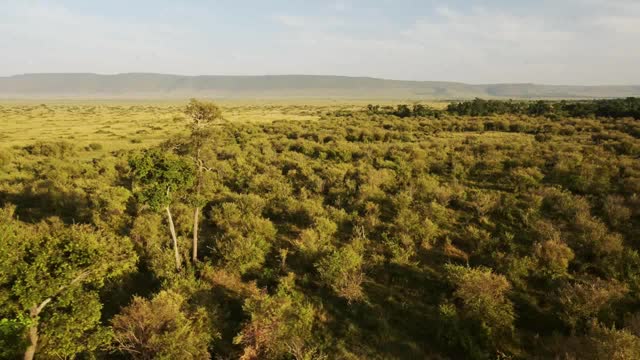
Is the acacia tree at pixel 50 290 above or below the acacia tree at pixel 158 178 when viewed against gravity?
below

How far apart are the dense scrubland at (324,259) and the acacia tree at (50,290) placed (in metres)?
0.04

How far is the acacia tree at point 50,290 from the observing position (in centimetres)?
873

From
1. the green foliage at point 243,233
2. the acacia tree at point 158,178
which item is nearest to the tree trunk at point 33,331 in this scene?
the acacia tree at point 158,178

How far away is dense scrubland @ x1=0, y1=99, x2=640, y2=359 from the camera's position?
32.5ft

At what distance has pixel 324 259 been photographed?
13.9 m

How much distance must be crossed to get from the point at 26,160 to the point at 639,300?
3715 centimetres

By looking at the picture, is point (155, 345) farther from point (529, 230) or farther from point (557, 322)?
point (529, 230)

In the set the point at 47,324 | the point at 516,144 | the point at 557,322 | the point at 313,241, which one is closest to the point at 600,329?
the point at 557,322

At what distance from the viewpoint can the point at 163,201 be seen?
14.3 meters

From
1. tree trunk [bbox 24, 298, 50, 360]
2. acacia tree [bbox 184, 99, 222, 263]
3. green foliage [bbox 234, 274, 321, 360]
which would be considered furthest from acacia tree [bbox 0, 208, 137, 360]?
acacia tree [bbox 184, 99, 222, 263]

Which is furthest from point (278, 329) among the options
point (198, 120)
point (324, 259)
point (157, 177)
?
point (198, 120)

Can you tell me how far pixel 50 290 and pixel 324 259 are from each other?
760cm

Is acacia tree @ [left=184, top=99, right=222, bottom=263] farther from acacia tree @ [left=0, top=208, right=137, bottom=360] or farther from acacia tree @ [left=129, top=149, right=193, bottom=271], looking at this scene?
acacia tree @ [left=0, top=208, right=137, bottom=360]

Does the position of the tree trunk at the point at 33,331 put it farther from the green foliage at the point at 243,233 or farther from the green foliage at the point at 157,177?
the green foliage at the point at 243,233
